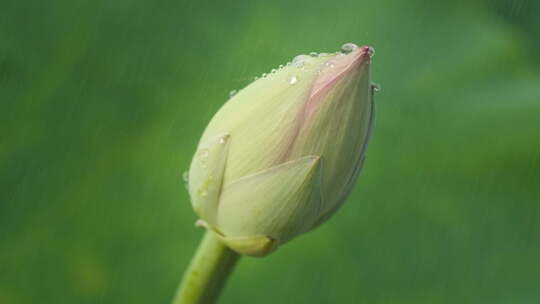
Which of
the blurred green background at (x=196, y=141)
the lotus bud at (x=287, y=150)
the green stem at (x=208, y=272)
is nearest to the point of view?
the lotus bud at (x=287, y=150)

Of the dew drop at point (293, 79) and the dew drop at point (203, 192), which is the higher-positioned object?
the dew drop at point (293, 79)

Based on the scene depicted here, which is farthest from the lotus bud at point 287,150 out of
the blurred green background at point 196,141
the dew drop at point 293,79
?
the blurred green background at point 196,141

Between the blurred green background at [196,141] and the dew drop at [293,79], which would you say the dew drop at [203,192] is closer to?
the dew drop at [293,79]

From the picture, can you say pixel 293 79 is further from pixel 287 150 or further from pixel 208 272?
pixel 208 272

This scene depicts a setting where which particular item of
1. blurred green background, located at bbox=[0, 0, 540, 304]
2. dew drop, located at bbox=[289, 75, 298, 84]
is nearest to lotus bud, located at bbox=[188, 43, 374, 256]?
dew drop, located at bbox=[289, 75, 298, 84]

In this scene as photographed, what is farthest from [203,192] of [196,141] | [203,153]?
[196,141]

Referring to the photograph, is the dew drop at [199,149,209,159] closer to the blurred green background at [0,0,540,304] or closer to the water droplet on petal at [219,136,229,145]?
the water droplet on petal at [219,136,229,145]

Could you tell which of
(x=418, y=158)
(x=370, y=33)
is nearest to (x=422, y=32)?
(x=370, y=33)
